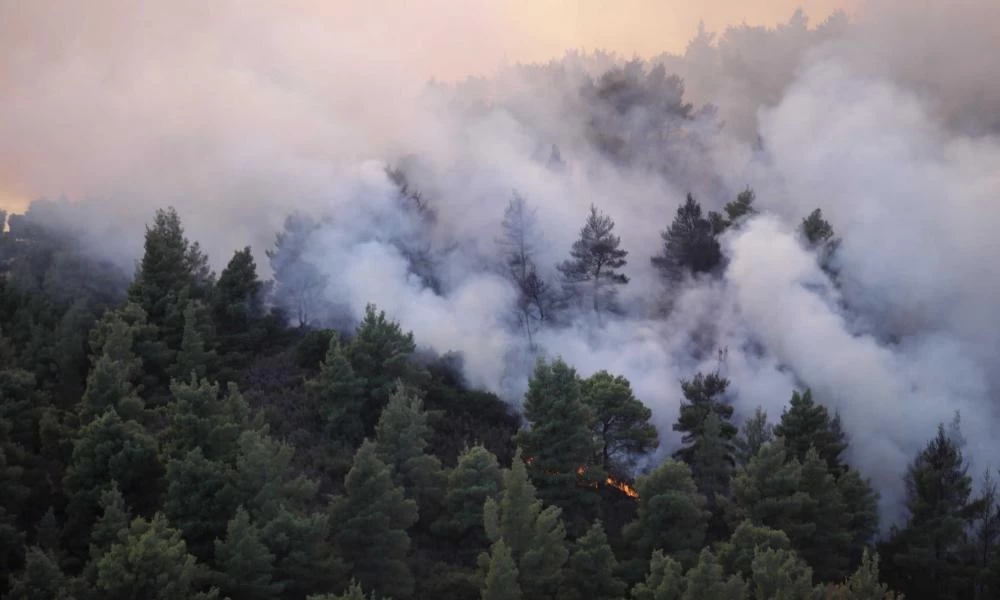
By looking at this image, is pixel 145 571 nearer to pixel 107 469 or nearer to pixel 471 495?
pixel 107 469

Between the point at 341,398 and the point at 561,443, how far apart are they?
8.19m

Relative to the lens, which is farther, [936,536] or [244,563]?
[936,536]

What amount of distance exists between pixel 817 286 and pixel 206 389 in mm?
26015

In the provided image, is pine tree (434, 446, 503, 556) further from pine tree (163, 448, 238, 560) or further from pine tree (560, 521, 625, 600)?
pine tree (163, 448, 238, 560)

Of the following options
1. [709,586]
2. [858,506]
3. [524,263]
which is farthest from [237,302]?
[858,506]

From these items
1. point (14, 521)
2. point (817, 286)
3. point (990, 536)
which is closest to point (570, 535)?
point (990, 536)

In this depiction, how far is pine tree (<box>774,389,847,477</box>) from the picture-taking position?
99.5 feet

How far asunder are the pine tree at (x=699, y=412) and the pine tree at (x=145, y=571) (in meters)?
18.2

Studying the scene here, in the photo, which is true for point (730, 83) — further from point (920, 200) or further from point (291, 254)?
point (291, 254)

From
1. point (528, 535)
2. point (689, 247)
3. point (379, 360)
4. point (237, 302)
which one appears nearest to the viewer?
point (528, 535)

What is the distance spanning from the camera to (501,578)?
2156cm

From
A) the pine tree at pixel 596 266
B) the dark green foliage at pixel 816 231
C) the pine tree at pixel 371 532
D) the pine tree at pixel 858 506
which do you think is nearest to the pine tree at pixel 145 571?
the pine tree at pixel 371 532

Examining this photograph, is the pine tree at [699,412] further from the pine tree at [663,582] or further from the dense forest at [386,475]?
the pine tree at [663,582]

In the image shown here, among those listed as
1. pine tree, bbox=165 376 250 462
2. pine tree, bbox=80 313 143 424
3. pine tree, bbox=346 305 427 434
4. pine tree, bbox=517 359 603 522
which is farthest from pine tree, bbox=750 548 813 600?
pine tree, bbox=80 313 143 424
